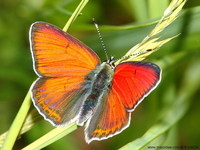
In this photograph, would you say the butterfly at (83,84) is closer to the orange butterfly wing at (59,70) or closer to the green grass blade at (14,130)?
the orange butterfly wing at (59,70)

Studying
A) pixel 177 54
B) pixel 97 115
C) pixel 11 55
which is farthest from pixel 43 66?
pixel 11 55

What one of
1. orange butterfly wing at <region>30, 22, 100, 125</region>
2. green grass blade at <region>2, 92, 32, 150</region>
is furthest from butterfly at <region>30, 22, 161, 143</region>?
green grass blade at <region>2, 92, 32, 150</region>

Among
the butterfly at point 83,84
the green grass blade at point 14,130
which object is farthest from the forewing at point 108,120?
the green grass blade at point 14,130

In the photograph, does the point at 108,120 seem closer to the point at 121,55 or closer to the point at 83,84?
the point at 83,84

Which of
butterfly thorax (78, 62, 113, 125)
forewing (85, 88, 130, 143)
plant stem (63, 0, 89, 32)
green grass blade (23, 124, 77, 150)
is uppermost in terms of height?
plant stem (63, 0, 89, 32)

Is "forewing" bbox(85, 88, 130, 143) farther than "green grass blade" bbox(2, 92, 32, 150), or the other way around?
"forewing" bbox(85, 88, 130, 143)

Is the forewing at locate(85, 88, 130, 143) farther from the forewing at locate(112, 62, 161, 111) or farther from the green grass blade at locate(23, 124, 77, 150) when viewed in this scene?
the green grass blade at locate(23, 124, 77, 150)

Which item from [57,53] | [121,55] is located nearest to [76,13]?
[57,53]
